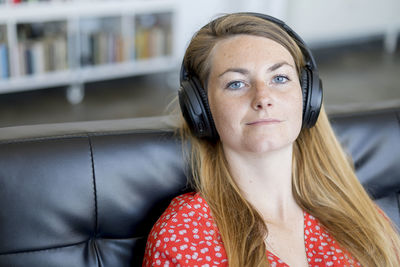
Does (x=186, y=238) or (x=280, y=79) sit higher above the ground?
(x=280, y=79)

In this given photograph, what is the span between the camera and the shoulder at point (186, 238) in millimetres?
1154

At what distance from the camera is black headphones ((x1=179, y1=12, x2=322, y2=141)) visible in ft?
4.19

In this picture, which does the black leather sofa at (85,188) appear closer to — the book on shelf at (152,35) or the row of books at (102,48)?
the row of books at (102,48)

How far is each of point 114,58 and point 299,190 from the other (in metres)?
3.11

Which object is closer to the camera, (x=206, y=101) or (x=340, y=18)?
(x=206, y=101)

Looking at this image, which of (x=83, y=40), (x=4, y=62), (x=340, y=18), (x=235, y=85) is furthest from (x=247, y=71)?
(x=340, y=18)

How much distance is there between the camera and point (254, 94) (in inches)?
49.6

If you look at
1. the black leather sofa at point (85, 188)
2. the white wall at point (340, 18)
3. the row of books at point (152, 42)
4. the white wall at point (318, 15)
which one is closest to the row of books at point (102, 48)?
the row of books at point (152, 42)

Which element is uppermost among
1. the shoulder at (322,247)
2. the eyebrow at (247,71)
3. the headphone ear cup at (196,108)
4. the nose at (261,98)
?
the eyebrow at (247,71)

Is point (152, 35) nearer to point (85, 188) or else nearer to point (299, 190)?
point (299, 190)

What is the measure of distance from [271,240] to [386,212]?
442 mm

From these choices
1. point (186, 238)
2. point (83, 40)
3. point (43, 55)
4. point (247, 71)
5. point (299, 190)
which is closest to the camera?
point (186, 238)

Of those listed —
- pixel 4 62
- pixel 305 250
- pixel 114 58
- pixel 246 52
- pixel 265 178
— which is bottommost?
pixel 114 58

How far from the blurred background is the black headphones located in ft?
6.62
